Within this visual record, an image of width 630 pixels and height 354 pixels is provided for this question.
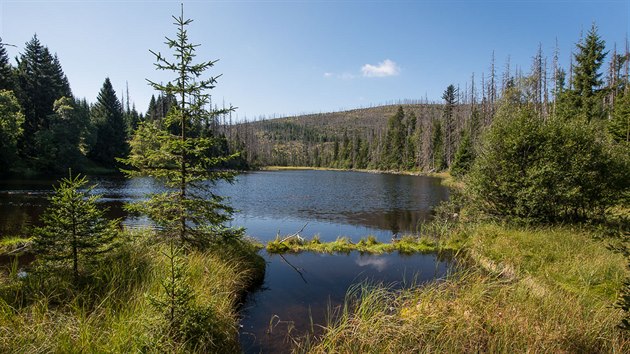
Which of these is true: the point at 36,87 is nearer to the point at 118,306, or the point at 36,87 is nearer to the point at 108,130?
the point at 108,130

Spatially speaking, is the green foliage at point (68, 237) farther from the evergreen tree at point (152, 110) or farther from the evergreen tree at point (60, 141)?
the evergreen tree at point (152, 110)

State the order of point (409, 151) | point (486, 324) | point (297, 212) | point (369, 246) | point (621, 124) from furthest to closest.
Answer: point (409, 151) < point (621, 124) < point (297, 212) < point (369, 246) < point (486, 324)

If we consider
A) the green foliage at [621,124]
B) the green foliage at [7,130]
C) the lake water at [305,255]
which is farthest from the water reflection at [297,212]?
the green foliage at [621,124]

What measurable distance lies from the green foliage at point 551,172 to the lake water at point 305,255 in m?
4.73

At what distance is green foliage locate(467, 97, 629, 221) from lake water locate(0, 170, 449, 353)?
473cm

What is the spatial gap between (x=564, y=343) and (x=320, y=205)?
23.1 meters

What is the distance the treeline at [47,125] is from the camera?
35.2 metres

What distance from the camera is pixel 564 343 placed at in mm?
4625

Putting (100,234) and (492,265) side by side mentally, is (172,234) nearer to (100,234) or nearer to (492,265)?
(100,234)

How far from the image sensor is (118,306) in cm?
531

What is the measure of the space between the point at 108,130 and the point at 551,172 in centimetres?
6381

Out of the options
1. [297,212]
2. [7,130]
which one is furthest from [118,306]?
[7,130]

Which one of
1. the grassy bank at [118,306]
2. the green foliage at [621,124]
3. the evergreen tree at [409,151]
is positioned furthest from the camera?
the evergreen tree at [409,151]

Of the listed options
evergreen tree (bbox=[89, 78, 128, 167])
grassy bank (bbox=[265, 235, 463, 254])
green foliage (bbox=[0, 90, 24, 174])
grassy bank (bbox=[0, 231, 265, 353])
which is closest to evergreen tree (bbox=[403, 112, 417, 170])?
evergreen tree (bbox=[89, 78, 128, 167])
